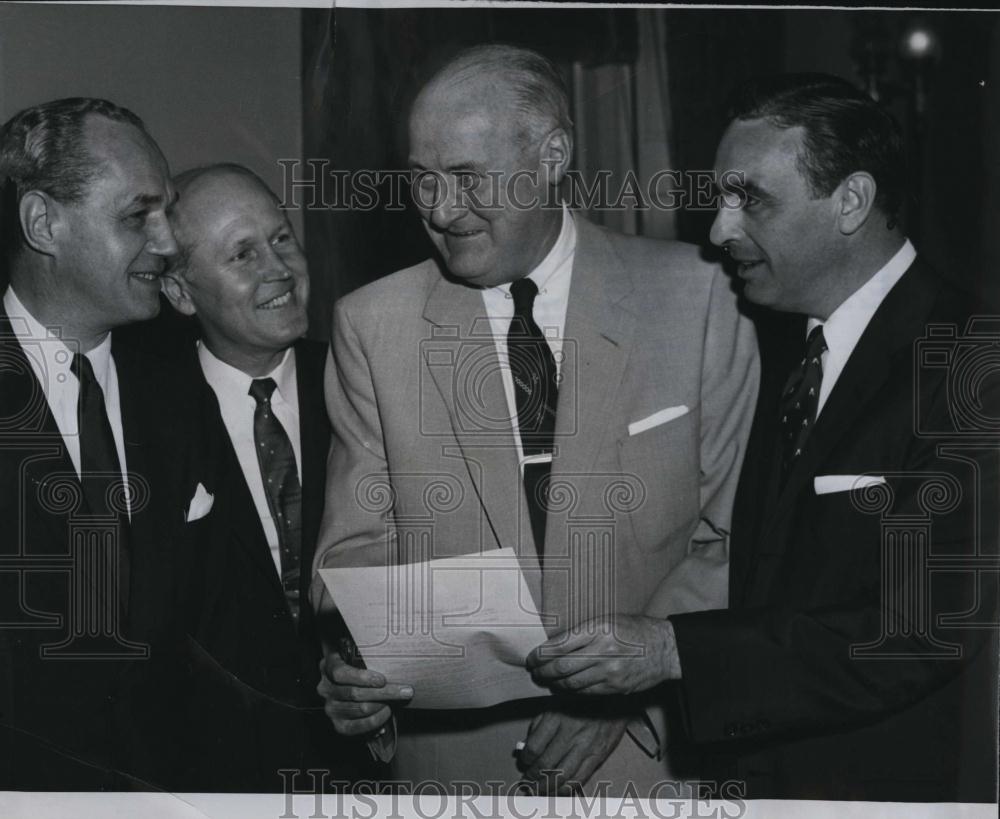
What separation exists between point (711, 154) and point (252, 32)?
0.82 metres

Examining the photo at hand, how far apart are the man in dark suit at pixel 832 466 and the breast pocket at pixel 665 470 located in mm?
93

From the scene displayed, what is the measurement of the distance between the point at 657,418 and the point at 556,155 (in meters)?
0.48

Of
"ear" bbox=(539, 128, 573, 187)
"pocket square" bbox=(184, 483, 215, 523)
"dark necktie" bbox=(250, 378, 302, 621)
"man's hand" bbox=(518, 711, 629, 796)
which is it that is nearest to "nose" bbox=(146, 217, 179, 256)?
"dark necktie" bbox=(250, 378, 302, 621)

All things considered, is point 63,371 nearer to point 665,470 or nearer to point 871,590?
point 665,470

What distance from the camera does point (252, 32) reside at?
7.11 feet

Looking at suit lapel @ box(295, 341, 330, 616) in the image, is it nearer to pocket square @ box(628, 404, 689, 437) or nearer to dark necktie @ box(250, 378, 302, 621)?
dark necktie @ box(250, 378, 302, 621)

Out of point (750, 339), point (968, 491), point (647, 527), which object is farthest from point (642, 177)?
point (968, 491)

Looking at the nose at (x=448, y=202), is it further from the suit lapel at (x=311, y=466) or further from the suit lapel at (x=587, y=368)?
the suit lapel at (x=311, y=466)

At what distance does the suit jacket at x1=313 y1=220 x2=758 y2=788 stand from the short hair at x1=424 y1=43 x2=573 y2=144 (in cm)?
20

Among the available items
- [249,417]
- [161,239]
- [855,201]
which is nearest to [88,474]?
[249,417]

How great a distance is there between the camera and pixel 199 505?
2176mm

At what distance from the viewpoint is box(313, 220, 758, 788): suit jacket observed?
212 centimetres

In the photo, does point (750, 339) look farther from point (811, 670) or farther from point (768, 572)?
point (811, 670)

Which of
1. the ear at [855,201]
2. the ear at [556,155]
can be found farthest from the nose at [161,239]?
the ear at [855,201]
